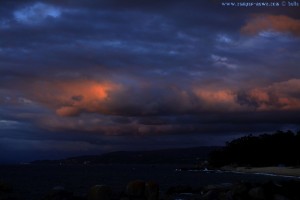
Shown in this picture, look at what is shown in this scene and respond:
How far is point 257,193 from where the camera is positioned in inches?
1730

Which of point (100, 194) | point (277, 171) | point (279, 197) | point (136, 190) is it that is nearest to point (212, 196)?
point (136, 190)

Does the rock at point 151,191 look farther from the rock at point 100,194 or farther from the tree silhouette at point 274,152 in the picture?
the tree silhouette at point 274,152

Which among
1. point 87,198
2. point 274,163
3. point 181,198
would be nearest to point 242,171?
point 274,163

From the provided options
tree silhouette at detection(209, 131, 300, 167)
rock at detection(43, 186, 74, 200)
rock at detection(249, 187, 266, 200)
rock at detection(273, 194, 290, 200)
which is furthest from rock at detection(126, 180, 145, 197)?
tree silhouette at detection(209, 131, 300, 167)

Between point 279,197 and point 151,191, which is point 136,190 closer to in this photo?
point 151,191

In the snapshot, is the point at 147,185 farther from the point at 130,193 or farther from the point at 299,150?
the point at 299,150

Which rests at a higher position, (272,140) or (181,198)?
(272,140)

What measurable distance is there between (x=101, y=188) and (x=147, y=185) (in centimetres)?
514

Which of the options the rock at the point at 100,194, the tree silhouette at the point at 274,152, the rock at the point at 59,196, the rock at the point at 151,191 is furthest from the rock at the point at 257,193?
the tree silhouette at the point at 274,152

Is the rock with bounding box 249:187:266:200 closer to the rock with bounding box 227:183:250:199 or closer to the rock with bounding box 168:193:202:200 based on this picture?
the rock with bounding box 227:183:250:199

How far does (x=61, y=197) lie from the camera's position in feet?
152

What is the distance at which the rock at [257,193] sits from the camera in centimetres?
4355

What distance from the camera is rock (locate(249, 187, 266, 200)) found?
43.6 metres

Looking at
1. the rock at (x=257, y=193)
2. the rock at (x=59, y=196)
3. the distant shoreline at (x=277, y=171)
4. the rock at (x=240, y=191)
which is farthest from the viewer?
the distant shoreline at (x=277, y=171)
